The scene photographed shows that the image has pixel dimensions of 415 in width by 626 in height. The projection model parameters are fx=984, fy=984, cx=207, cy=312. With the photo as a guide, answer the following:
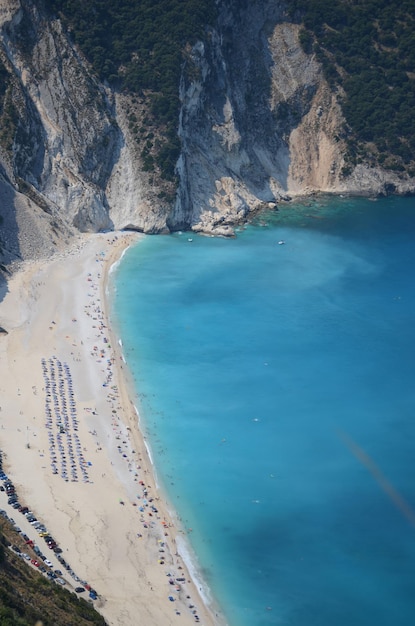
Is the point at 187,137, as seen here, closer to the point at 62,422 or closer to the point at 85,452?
the point at 62,422

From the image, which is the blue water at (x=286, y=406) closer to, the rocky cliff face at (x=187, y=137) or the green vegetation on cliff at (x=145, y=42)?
the rocky cliff face at (x=187, y=137)

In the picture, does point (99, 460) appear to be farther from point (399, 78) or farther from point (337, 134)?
point (399, 78)

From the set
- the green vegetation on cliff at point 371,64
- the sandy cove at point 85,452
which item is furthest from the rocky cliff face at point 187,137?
the sandy cove at point 85,452

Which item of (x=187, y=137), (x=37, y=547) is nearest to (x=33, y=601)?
(x=37, y=547)

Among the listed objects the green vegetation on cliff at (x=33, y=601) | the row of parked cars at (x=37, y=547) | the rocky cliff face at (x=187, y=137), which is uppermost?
the rocky cliff face at (x=187, y=137)

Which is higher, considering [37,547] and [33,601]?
[33,601]

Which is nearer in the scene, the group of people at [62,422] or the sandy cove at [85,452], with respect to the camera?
the sandy cove at [85,452]

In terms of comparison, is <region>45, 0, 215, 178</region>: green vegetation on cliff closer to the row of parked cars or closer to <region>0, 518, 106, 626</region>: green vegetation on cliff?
the row of parked cars

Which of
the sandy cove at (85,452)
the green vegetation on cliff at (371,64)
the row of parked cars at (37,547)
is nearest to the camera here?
the row of parked cars at (37,547)
